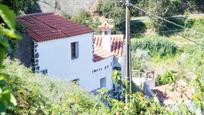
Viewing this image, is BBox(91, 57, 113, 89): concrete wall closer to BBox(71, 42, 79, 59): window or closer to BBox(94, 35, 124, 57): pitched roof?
BBox(94, 35, 124, 57): pitched roof

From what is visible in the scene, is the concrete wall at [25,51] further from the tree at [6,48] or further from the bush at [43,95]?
the tree at [6,48]

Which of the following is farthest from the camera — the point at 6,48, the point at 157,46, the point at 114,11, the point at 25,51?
the point at 114,11

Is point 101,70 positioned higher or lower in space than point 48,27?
lower

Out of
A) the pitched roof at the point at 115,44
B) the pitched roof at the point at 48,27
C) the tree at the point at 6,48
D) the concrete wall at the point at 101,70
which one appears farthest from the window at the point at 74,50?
the tree at the point at 6,48

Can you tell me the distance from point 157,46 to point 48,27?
15.5m

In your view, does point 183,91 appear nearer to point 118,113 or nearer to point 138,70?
point 118,113

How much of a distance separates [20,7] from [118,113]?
10783 millimetres

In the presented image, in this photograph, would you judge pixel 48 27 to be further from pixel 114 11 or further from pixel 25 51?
pixel 114 11

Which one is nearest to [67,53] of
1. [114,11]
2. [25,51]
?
[25,51]

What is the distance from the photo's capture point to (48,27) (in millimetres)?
17312

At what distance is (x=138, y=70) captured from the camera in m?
24.2

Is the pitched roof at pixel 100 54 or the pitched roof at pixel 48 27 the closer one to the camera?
the pitched roof at pixel 48 27

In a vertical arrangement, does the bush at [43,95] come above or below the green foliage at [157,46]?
above

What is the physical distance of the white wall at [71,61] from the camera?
16.1 metres
